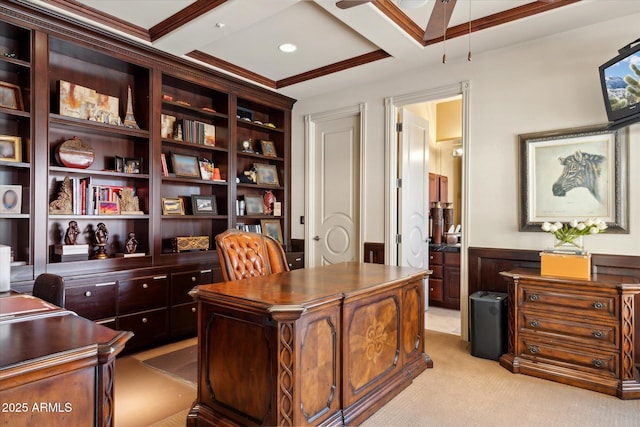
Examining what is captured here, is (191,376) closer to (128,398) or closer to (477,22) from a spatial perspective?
(128,398)

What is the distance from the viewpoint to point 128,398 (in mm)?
2549

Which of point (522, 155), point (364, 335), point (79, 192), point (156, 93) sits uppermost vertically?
point (156, 93)

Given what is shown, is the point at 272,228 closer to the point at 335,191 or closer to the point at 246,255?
the point at 335,191

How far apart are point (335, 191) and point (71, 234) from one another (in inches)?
115

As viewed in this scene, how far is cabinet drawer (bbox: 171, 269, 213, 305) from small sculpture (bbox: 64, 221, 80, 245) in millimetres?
897

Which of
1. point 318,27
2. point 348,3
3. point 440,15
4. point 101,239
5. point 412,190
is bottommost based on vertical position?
point 101,239

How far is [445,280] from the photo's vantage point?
5.18 metres

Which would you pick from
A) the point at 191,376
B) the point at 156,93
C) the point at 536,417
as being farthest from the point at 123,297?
the point at 536,417

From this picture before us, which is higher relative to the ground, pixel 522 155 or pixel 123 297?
pixel 522 155

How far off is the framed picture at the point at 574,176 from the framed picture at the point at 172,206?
3416 millimetres

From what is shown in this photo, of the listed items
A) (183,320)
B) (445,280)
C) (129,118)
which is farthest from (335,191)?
(129,118)

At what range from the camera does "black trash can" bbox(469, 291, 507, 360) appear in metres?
3.21

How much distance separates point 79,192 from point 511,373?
3.93 meters

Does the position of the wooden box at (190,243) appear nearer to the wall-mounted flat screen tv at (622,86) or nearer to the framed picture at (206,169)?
the framed picture at (206,169)
